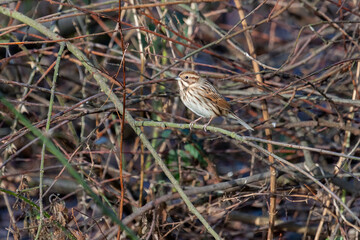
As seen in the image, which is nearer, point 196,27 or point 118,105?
point 118,105

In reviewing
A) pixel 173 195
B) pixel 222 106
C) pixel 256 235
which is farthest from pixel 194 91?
pixel 256 235

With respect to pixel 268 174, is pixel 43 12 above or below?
above

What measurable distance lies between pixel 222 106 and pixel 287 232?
1.56m

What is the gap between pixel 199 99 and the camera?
3703 mm

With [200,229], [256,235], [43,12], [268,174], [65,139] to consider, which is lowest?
[256,235]

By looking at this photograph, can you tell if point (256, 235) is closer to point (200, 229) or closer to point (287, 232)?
point (287, 232)

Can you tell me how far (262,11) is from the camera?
6.50 m

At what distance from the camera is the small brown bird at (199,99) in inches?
145

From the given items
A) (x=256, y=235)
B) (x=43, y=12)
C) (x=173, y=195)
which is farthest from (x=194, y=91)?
(x=43, y=12)

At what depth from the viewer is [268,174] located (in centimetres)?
386

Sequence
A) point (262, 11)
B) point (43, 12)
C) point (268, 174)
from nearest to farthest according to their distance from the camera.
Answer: point (268, 174) < point (43, 12) < point (262, 11)

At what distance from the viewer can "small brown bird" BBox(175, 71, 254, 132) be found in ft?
12.0

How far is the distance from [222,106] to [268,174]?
67 cm

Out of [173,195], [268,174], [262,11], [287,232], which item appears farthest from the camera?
[262,11]
